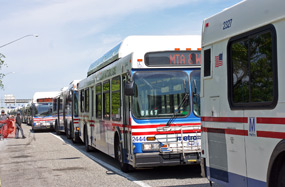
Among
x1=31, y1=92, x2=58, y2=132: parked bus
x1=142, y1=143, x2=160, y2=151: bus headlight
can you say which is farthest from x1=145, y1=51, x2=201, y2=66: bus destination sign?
x1=31, y1=92, x2=58, y2=132: parked bus

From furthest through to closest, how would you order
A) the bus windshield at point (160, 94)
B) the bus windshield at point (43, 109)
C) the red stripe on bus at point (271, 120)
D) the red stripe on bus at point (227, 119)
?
the bus windshield at point (43, 109), the bus windshield at point (160, 94), the red stripe on bus at point (227, 119), the red stripe on bus at point (271, 120)

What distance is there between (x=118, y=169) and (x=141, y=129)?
2.44 metres

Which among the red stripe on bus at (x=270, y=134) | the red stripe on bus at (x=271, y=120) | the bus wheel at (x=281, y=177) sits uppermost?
the red stripe on bus at (x=271, y=120)

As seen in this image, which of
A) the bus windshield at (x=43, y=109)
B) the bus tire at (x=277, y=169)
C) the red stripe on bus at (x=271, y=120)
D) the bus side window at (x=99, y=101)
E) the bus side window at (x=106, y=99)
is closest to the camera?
the red stripe on bus at (x=271, y=120)

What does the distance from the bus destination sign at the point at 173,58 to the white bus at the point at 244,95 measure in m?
3.10

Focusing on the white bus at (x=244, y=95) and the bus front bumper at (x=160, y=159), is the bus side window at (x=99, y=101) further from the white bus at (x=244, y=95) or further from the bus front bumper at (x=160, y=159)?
the white bus at (x=244, y=95)

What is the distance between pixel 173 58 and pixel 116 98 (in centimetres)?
224

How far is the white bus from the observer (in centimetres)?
544

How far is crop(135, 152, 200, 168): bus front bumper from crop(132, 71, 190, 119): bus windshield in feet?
2.76

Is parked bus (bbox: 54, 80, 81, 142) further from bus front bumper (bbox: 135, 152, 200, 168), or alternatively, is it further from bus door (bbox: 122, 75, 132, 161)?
bus front bumper (bbox: 135, 152, 200, 168)

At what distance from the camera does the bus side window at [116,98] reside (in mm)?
11837

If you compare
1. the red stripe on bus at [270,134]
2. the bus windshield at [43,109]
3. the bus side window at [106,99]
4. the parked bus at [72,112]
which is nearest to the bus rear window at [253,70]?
the red stripe on bus at [270,134]

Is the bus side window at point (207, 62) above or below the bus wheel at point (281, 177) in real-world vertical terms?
above

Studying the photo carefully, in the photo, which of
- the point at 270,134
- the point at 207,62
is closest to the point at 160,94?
the point at 207,62
